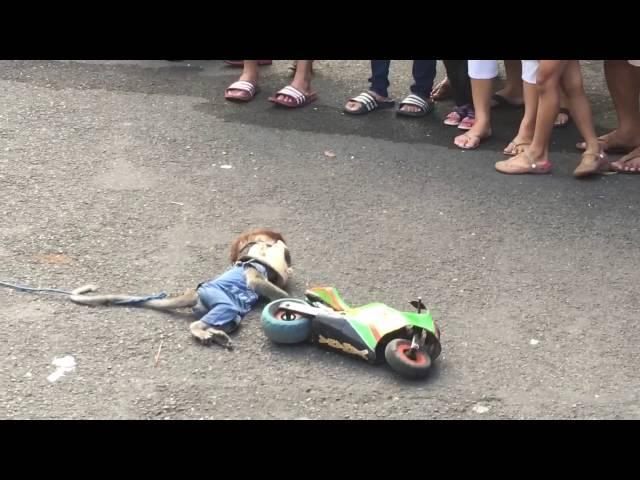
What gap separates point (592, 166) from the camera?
15.9 feet

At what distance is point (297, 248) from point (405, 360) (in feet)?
3.78

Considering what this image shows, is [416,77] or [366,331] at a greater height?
[416,77]

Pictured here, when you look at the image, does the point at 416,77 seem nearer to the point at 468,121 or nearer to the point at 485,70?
the point at 468,121

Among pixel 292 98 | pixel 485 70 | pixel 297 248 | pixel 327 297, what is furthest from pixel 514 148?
pixel 327 297

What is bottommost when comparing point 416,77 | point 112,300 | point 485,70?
point 112,300

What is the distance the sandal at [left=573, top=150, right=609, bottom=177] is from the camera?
4.85 meters

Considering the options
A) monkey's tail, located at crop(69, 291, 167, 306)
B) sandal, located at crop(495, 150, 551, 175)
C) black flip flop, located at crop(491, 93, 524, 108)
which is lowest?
monkey's tail, located at crop(69, 291, 167, 306)

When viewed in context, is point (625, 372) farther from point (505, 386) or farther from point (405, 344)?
point (405, 344)

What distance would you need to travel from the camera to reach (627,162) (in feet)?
16.4

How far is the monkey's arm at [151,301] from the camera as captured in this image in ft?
11.1

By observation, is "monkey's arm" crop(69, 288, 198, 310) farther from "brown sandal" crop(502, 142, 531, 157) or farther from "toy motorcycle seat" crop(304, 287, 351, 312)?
"brown sandal" crop(502, 142, 531, 157)

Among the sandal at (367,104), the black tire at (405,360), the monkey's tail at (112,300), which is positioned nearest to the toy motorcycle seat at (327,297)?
the black tire at (405,360)

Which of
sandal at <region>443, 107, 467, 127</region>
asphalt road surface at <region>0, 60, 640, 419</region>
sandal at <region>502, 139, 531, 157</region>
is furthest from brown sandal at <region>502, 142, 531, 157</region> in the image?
sandal at <region>443, 107, 467, 127</region>

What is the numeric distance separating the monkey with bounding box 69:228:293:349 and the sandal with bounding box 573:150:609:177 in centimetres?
210
